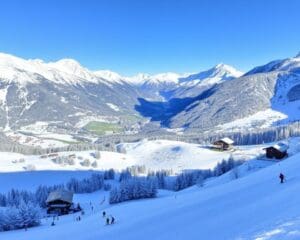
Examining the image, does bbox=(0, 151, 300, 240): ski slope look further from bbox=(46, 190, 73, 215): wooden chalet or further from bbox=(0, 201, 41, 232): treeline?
bbox=(46, 190, 73, 215): wooden chalet

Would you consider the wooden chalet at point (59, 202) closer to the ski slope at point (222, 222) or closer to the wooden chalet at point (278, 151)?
the ski slope at point (222, 222)

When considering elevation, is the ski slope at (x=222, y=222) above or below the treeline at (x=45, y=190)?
above

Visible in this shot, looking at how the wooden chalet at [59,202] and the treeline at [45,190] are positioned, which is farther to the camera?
the treeline at [45,190]

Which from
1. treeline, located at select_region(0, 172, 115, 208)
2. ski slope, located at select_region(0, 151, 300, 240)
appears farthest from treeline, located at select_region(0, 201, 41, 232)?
treeline, located at select_region(0, 172, 115, 208)

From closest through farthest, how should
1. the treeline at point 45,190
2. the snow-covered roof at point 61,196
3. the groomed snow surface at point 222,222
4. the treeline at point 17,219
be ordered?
the groomed snow surface at point 222,222, the treeline at point 17,219, the snow-covered roof at point 61,196, the treeline at point 45,190

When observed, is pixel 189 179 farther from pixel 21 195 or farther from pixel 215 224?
A: pixel 215 224

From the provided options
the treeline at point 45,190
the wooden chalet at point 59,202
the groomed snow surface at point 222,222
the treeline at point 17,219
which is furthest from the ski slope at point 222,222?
the treeline at point 45,190

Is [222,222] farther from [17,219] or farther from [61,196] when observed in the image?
[61,196]

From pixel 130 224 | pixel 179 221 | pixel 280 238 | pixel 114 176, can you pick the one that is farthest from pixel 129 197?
pixel 114 176
